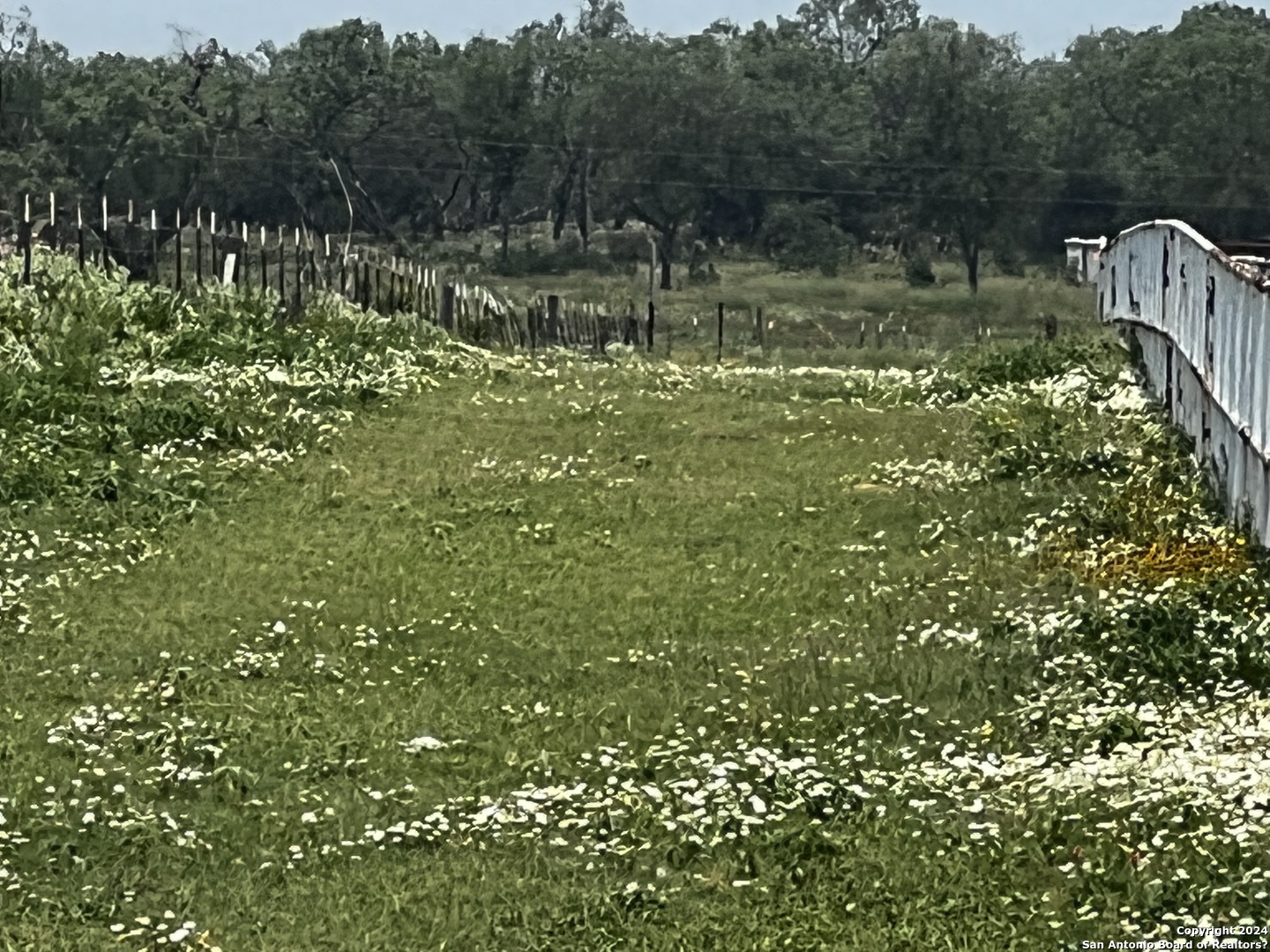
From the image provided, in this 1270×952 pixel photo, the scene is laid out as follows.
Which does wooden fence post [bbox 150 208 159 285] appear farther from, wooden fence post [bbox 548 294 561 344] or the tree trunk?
the tree trunk

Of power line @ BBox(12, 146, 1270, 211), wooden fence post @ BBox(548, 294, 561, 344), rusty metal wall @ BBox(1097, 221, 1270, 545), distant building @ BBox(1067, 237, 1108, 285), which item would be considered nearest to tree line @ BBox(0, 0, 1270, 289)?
power line @ BBox(12, 146, 1270, 211)

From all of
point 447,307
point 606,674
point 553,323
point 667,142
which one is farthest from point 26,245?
point 667,142

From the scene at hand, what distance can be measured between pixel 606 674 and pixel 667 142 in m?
66.1

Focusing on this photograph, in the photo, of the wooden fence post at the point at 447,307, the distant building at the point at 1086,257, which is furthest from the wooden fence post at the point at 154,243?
the distant building at the point at 1086,257

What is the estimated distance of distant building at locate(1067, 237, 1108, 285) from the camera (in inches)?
724

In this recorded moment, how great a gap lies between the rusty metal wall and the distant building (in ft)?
10.6

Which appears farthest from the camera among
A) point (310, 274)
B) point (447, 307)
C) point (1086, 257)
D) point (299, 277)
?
point (447, 307)

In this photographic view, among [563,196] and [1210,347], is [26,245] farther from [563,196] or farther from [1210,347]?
[563,196]

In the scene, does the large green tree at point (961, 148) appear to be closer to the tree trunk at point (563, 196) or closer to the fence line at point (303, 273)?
the tree trunk at point (563, 196)

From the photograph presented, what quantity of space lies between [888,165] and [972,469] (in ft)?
205

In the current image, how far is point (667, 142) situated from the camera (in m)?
72.4

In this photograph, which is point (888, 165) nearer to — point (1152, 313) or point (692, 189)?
point (692, 189)

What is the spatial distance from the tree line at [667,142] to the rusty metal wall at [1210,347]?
53263 mm

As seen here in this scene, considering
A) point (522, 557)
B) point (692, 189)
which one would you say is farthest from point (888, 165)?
point (522, 557)
